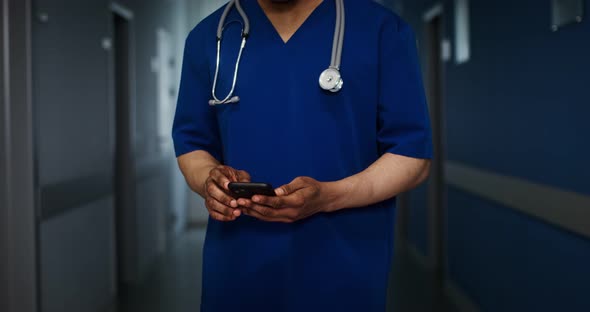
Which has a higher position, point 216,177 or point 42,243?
point 216,177

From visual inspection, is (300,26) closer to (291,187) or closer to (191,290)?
(291,187)

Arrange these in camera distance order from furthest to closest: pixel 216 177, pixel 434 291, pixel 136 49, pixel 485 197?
pixel 136 49 → pixel 434 291 → pixel 485 197 → pixel 216 177

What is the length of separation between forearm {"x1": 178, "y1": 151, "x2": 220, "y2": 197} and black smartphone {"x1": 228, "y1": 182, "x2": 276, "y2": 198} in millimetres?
149

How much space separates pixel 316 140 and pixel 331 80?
105 mm

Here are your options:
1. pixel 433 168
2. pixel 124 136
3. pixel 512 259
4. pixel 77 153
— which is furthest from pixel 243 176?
pixel 433 168

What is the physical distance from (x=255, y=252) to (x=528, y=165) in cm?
171

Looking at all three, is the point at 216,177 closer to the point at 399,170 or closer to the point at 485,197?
the point at 399,170

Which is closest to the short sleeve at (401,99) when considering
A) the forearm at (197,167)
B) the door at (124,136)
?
the forearm at (197,167)

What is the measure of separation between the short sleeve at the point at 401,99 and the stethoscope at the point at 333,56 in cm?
8

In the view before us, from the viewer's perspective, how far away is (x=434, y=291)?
12.1ft

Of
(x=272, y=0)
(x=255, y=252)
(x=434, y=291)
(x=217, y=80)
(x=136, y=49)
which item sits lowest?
(x=434, y=291)

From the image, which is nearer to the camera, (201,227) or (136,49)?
(136,49)

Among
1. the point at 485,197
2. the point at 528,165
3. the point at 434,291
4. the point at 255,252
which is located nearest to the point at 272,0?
the point at 255,252

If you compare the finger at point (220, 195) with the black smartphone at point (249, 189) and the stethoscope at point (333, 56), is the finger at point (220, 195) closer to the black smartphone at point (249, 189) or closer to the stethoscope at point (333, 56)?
the black smartphone at point (249, 189)
